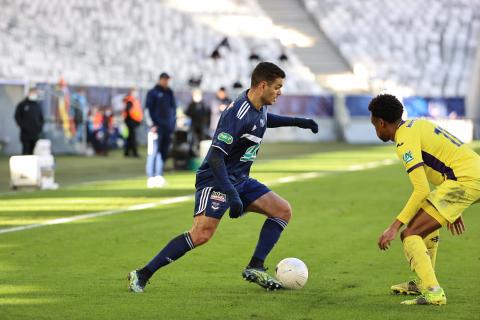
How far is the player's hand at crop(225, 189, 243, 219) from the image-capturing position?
31.0 ft

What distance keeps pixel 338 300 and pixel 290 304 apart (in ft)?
1.52

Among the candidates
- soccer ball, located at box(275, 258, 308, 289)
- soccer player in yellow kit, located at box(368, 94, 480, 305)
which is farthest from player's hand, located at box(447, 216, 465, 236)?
soccer ball, located at box(275, 258, 308, 289)

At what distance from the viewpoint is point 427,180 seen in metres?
9.12

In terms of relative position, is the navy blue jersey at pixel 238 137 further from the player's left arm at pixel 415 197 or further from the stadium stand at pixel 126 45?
the stadium stand at pixel 126 45

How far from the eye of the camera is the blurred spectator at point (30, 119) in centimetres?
2927

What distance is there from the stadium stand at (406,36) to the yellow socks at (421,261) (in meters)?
54.1

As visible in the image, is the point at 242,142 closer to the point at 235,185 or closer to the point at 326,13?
the point at 235,185

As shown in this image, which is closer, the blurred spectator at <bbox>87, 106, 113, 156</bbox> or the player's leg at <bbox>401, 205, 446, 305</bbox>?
the player's leg at <bbox>401, 205, 446, 305</bbox>

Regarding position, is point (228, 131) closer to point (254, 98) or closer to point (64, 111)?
point (254, 98)

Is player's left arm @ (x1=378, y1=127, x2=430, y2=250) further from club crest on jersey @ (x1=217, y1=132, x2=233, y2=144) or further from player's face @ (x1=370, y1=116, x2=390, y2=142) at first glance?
club crest on jersey @ (x1=217, y1=132, x2=233, y2=144)

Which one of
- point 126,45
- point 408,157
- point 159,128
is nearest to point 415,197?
point 408,157

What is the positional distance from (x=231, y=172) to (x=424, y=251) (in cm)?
186

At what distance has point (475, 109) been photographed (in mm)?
58250

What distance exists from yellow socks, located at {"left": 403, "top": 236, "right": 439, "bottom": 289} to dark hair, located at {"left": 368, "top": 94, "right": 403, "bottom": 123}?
→ 0.99 meters
